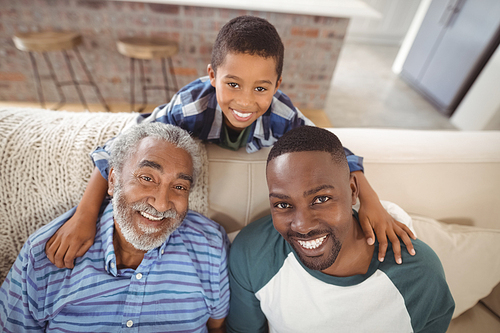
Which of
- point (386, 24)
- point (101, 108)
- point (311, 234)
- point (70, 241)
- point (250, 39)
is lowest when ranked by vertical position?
point (101, 108)

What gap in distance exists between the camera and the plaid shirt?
1.14 m

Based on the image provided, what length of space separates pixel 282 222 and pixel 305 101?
2532 mm

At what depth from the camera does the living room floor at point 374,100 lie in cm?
336

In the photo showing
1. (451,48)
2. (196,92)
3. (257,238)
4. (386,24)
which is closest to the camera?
(257,238)

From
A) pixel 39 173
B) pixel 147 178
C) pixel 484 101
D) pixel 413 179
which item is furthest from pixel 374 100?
pixel 39 173

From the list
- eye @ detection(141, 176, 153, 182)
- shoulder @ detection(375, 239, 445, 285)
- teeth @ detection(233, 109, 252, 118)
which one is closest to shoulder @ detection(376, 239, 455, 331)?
shoulder @ detection(375, 239, 445, 285)

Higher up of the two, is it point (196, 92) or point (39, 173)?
point (196, 92)

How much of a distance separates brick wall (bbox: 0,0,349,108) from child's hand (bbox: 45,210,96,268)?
2.17 metres

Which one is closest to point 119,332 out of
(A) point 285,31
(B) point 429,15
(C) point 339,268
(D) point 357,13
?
(C) point 339,268

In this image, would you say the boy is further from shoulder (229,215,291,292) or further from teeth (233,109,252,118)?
shoulder (229,215,291,292)

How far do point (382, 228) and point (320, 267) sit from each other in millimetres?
288

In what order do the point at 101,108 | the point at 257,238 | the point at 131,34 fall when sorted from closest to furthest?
the point at 257,238
the point at 131,34
the point at 101,108

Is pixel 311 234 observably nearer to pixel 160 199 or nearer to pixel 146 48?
pixel 160 199

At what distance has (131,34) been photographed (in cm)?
257
